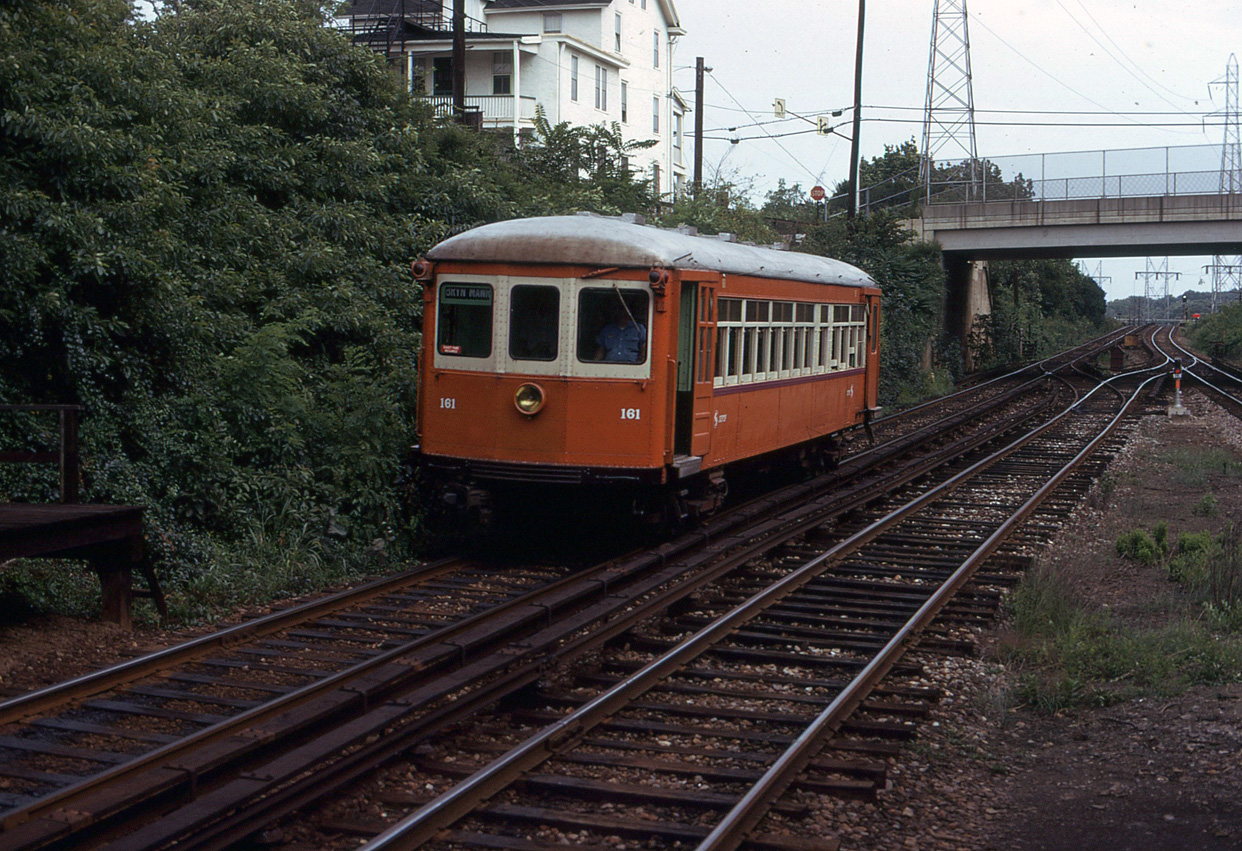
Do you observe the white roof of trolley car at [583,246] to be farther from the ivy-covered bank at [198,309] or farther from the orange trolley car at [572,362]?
the ivy-covered bank at [198,309]

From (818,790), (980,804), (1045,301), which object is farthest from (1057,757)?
(1045,301)

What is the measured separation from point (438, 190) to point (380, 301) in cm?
361

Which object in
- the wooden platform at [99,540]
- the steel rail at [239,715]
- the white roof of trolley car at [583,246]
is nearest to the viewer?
the steel rail at [239,715]

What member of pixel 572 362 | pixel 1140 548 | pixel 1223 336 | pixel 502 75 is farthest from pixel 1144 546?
pixel 1223 336

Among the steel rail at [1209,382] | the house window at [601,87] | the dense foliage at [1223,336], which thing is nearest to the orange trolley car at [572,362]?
the steel rail at [1209,382]

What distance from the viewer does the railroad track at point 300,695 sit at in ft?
17.7

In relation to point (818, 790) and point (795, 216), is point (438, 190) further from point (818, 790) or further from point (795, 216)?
point (795, 216)

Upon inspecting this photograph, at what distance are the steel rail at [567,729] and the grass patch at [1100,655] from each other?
192 cm

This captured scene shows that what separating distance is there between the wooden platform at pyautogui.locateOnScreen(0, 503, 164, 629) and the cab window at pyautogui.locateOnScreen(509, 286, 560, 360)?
3810mm

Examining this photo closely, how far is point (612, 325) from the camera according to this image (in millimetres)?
11172

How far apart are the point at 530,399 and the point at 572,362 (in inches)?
20.1

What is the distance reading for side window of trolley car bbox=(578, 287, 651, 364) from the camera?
11086 mm

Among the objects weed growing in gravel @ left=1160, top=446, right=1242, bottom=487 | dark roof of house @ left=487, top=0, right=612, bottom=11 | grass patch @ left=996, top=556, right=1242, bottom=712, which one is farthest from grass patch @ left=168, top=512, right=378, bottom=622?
dark roof of house @ left=487, top=0, right=612, bottom=11

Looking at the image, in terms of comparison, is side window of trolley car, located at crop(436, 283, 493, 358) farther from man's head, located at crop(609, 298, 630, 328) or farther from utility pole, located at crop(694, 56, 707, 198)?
utility pole, located at crop(694, 56, 707, 198)
